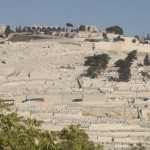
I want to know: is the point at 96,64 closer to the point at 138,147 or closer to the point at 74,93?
the point at 74,93

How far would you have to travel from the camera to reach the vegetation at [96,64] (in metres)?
31.7

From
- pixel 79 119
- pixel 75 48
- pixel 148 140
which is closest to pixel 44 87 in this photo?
pixel 79 119

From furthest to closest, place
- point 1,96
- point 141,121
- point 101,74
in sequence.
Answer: point 101,74 < point 1,96 < point 141,121

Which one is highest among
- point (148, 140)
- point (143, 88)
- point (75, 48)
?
point (75, 48)

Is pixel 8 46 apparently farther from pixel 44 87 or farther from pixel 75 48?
pixel 44 87

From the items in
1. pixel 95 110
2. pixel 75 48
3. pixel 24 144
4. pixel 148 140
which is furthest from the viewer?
pixel 75 48

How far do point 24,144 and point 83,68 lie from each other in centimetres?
2467

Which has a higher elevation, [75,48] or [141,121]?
[75,48]

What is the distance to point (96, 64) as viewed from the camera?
1347 inches

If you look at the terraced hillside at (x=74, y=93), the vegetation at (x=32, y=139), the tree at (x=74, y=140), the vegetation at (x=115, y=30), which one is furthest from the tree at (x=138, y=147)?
the vegetation at (x=115, y=30)

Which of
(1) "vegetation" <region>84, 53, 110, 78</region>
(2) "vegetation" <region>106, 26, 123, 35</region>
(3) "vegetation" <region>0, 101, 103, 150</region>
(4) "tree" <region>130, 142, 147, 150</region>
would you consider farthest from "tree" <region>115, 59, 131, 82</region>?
(2) "vegetation" <region>106, 26, 123, 35</region>

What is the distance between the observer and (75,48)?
42.4m

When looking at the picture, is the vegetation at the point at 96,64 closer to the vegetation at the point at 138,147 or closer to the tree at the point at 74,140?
the vegetation at the point at 138,147

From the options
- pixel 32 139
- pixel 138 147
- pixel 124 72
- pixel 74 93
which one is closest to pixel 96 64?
pixel 124 72
